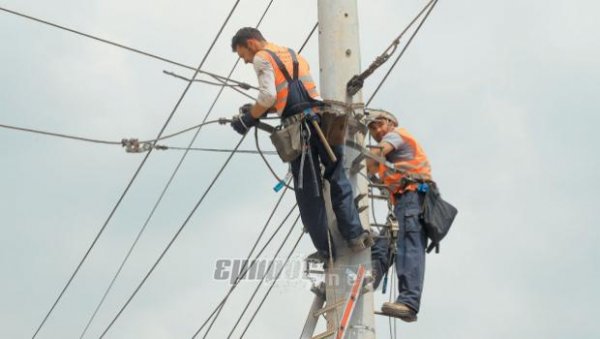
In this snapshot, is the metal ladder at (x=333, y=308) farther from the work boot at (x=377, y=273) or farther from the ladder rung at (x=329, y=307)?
the work boot at (x=377, y=273)

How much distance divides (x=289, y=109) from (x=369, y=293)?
121cm

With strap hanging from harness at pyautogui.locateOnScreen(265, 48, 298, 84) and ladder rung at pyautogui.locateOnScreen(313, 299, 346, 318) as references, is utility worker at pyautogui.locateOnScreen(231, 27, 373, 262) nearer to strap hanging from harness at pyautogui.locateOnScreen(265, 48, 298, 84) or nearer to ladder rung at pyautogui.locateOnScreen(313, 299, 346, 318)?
strap hanging from harness at pyautogui.locateOnScreen(265, 48, 298, 84)

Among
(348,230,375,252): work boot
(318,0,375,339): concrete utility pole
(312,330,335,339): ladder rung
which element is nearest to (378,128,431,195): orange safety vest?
(318,0,375,339): concrete utility pole

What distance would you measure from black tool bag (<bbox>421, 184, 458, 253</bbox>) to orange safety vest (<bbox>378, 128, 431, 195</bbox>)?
114mm

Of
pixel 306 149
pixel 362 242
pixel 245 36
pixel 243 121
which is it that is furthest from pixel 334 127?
pixel 245 36

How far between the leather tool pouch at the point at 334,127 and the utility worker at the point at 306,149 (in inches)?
2.0

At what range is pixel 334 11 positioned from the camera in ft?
20.5

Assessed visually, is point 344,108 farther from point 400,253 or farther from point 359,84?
point 400,253

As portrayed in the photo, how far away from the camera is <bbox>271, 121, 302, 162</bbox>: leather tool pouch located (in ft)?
19.0

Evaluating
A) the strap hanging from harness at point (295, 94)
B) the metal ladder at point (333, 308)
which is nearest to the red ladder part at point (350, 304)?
the metal ladder at point (333, 308)

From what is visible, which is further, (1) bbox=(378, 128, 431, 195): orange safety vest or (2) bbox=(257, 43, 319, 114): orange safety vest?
(1) bbox=(378, 128, 431, 195): orange safety vest

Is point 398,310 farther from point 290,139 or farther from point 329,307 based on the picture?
point 290,139

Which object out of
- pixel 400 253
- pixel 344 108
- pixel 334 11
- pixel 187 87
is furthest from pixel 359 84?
pixel 187 87

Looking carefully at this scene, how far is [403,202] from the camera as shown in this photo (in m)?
6.34
